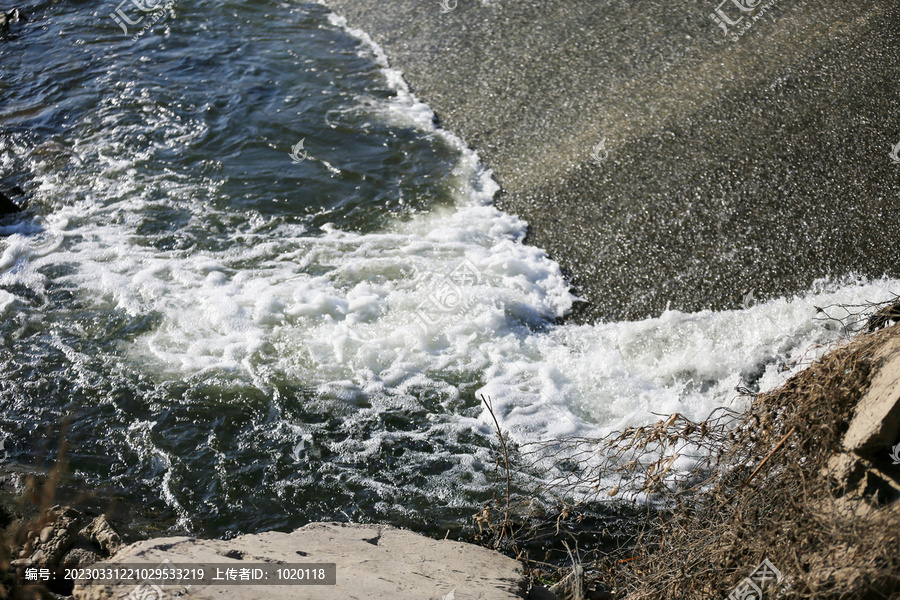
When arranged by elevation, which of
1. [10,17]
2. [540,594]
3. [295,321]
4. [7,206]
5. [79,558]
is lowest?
[79,558]

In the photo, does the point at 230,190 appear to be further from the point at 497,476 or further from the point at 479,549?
the point at 479,549

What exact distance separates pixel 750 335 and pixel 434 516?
3.26 m

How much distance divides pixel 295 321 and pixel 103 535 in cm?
266

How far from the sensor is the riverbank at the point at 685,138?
625cm

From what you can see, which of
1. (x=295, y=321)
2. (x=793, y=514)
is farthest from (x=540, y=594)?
(x=295, y=321)

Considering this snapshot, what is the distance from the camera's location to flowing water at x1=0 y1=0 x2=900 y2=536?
5.06 metres

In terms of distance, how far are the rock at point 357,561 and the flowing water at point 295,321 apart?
1.80ft

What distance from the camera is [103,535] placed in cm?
404

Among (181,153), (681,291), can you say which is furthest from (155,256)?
(681,291)

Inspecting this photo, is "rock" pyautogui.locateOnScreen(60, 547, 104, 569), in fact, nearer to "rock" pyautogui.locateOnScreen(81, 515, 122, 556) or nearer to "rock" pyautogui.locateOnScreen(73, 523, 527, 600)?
"rock" pyautogui.locateOnScreen(81, 515, 122, 556)

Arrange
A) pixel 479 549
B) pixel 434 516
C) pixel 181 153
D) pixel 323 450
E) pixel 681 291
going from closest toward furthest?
pixel 479 549 < pixel 434 516 < pixel 323 450 < pixel 681 291 < pixel 181 153

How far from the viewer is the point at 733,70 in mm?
7582

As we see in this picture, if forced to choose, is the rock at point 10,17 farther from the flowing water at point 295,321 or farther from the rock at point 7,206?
the rock at point 7,206

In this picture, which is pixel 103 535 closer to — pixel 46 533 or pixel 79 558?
pixel 79 558
